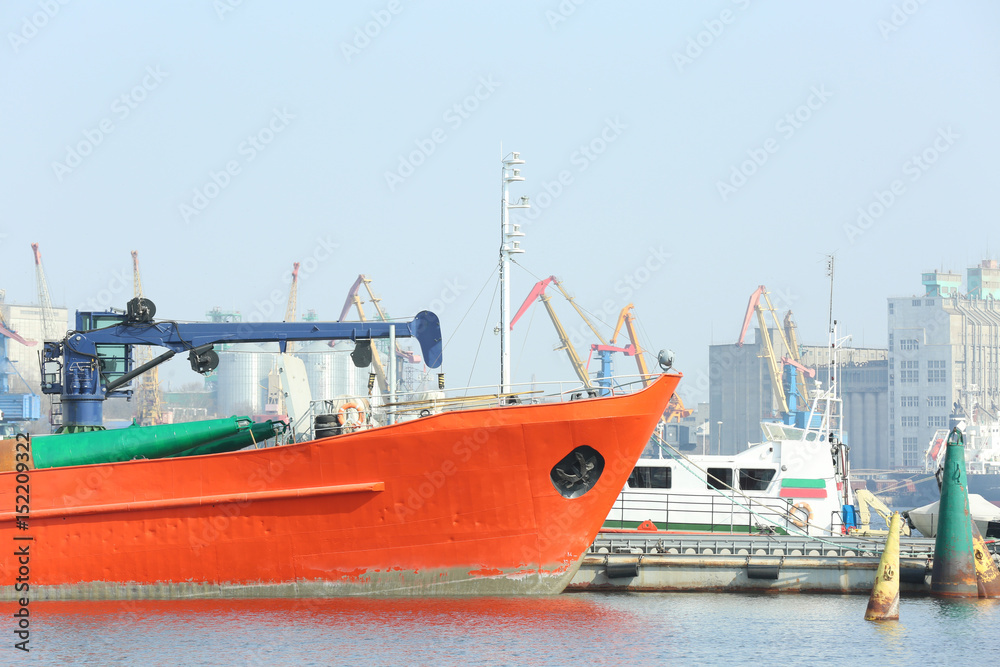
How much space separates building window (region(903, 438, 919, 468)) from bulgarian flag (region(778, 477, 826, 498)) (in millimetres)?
123180

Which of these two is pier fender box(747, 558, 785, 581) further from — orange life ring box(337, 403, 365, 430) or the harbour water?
orange life ring box(337, 403, 365, 430)

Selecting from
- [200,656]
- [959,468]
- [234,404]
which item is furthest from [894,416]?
[200,656]

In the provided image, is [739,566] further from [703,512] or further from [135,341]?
[135,341]

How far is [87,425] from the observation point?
2245 centimetres

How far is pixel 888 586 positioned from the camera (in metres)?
19.3

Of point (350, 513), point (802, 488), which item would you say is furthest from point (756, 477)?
point (350, 513)

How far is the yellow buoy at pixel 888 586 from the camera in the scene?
63.2 ft

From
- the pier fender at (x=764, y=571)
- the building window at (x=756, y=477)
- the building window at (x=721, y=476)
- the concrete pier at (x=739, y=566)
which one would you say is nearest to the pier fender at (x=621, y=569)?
the concrete pier at (x=739, y=566)

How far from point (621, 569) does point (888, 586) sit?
15.8 ft

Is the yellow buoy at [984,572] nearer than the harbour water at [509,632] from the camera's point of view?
No

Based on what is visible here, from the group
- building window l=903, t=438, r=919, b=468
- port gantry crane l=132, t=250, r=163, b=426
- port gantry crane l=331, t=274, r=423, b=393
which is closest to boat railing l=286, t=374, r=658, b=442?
port gantry crane l=331, t=274, r=423, b=393

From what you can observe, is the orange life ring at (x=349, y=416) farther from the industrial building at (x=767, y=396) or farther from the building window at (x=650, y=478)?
the industrial building at (x=767, y=396)

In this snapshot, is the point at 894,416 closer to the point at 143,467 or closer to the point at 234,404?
the point at 234,404

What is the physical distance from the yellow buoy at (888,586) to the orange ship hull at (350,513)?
447 cm
